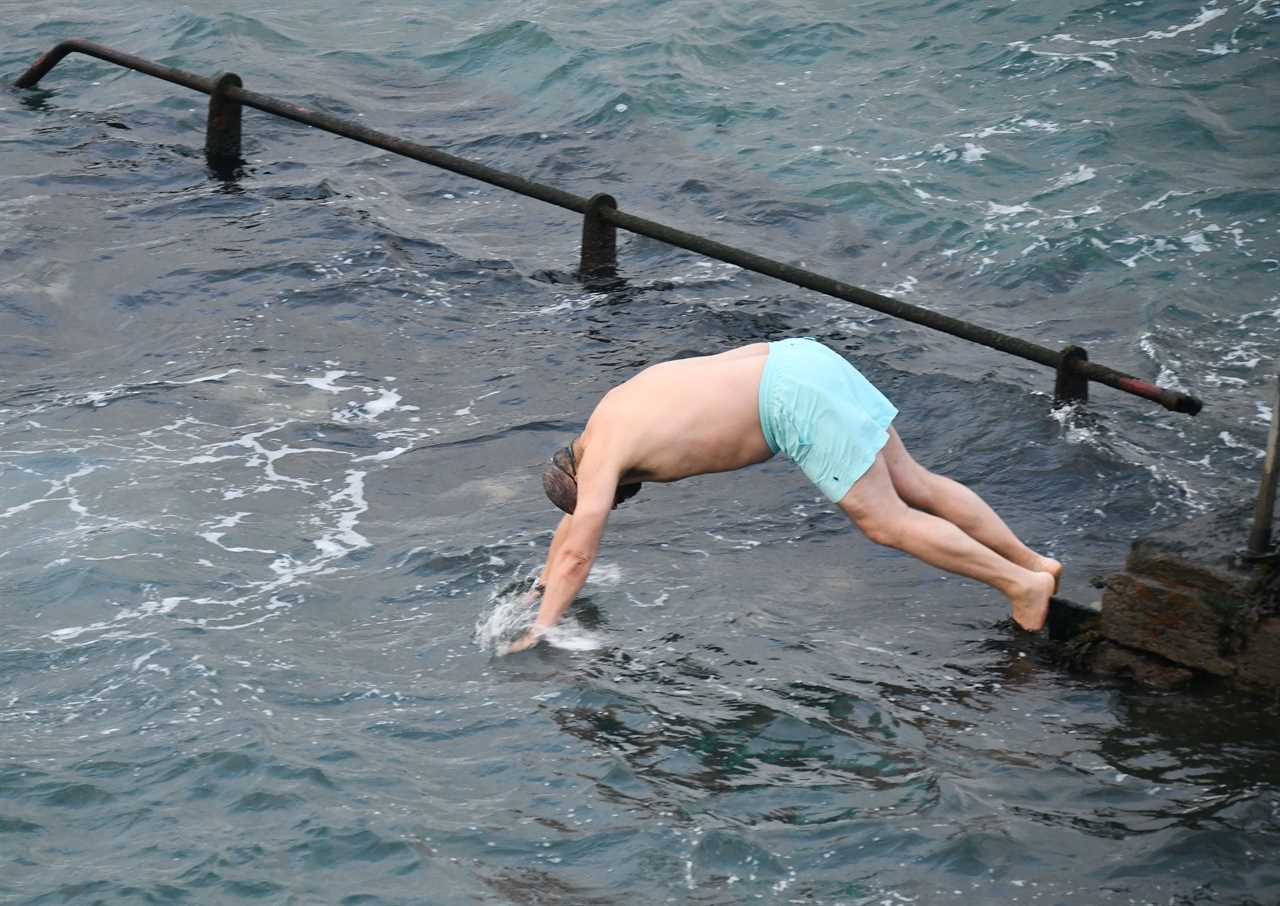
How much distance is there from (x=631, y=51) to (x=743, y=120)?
2.69 m

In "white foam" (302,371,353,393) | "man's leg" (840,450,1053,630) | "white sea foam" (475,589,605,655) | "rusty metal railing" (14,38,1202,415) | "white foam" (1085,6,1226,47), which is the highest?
"white foam" (1085,6,1226,47)

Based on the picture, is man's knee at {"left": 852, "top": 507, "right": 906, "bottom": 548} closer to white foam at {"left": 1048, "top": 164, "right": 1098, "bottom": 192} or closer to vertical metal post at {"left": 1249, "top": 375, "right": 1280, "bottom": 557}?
vertical metal post at {"left": 1249, "top": 375, "right": 1280, "bottom": 557}

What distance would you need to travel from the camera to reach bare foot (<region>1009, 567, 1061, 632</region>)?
577 centimetres

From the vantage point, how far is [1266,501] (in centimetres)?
504

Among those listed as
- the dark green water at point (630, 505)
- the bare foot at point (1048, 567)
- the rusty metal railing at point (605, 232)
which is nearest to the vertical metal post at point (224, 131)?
the rusty metal railing at point (605, 232)

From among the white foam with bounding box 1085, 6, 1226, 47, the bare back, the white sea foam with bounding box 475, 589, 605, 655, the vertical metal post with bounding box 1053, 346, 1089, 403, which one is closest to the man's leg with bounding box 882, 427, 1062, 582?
the bare back

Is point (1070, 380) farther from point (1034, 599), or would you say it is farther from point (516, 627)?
point (516, 627)

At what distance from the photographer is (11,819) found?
4926 millimetres

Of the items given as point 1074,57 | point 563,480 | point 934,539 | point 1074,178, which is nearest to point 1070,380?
point 934,539

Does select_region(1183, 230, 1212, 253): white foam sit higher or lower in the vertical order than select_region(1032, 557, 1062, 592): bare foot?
higher

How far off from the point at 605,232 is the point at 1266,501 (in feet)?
20.2

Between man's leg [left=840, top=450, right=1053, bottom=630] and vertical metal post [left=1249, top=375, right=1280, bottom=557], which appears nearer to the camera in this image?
vertical metal post [left=1249, top=375, right=1280, bottom=557]

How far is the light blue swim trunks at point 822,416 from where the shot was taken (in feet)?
18.8

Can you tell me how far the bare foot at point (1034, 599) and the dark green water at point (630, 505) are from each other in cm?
14
